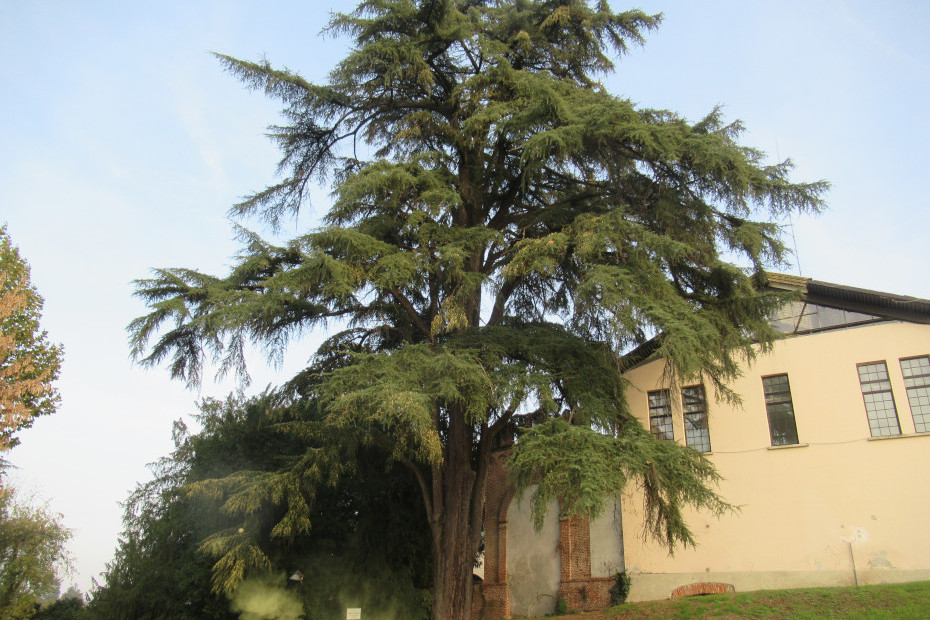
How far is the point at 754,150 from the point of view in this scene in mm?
11820

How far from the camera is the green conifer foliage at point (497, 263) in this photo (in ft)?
32.2

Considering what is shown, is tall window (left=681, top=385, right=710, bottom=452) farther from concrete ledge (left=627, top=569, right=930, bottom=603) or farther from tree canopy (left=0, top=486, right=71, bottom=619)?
tree canopy (left=0, top=486, right=71, bottom=619)

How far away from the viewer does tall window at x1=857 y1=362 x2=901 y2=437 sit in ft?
47.8

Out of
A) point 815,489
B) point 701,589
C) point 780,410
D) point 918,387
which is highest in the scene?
point 918,387

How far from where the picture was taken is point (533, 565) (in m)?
18.1

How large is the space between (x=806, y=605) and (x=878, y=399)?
17.0ft

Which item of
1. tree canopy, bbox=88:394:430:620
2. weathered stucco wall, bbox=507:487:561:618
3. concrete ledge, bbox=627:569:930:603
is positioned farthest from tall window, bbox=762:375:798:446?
tree canopy, bbox=88:394:430:620

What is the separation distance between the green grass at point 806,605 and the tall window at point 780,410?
3.62m

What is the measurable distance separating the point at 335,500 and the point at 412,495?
2335 millimetres

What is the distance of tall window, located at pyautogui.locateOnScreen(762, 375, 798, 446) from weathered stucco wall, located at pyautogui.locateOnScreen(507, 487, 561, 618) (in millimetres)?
6037

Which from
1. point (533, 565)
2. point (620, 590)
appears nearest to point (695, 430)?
point (620, 590)

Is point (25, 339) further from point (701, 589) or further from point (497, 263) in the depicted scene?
point (701, 589)

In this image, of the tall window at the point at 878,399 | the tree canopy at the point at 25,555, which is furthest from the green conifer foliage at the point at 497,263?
the tree canopy at the point at 25,555

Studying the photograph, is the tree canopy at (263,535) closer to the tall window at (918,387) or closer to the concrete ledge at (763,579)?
the concrete ledge at (763,579)
